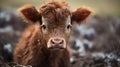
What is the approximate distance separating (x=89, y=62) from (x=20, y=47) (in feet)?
3.06

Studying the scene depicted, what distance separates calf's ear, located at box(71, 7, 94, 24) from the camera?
6.93 m

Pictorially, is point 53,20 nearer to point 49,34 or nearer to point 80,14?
point 49,34

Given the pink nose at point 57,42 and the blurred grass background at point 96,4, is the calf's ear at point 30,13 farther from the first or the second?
the blurred grass background at point 96,4

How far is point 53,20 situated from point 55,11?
0.39 feet

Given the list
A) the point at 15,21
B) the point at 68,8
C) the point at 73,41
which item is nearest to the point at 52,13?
the point at 68,8

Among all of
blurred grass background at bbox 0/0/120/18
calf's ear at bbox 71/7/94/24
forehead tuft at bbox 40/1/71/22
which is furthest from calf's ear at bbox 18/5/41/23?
blurred grass background at bbox 0/0/120/18

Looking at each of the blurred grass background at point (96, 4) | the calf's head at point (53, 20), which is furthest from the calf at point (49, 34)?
the blurred grass background at point (96, 4)

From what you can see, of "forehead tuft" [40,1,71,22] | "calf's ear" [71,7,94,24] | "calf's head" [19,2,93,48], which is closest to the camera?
"calf's head" [19,2,93,48]

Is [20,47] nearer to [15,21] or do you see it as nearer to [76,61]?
[76,61]

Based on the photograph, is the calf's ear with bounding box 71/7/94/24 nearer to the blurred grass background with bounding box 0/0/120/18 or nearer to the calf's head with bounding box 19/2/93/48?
the calf's head with bounding box 19/2/93/48

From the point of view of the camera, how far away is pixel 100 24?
34.8 feet

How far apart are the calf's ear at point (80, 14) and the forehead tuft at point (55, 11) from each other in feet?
0.74

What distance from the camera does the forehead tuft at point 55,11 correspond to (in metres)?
6.52

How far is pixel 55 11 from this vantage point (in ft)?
21.5
